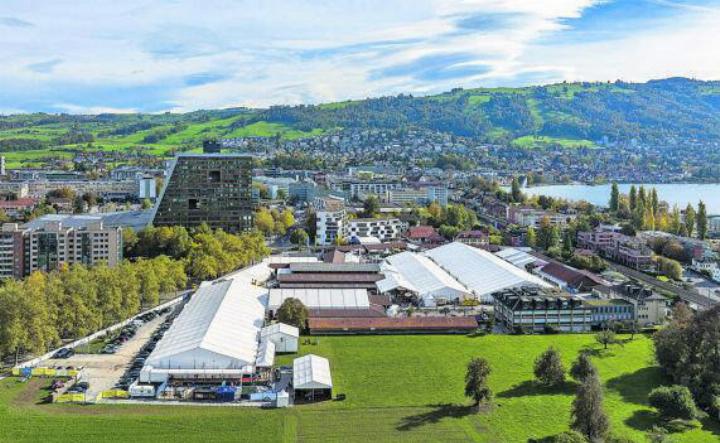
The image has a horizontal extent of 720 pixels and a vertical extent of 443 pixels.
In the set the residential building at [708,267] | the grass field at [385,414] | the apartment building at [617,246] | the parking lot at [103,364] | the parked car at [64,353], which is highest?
the apartment building at [617,246]

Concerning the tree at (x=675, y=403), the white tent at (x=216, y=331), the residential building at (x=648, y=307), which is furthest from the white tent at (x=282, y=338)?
the residential building at (x=648, y=307)

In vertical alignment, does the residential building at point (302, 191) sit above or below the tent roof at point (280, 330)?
above

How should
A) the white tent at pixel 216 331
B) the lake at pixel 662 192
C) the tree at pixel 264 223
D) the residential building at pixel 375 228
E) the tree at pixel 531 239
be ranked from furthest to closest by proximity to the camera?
the lake at pixel 662 192
the residential building at pixel 375 228
the tree at pixel 264 223
the tree at pixel 531 239
the white tent at pixel 216 331

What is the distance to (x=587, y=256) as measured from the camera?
142 ft

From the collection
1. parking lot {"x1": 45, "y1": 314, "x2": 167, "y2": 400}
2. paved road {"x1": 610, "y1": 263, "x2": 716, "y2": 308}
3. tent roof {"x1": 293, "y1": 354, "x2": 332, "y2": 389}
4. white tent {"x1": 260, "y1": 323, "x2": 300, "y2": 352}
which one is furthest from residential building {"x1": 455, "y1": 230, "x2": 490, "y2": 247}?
tent roof {"x1": 293, "y1": 354, "x2": 332, "y2": 389}

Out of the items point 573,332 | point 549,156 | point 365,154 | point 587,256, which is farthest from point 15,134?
point 573,332

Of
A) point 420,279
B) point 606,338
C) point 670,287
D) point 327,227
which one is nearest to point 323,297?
point 420,279

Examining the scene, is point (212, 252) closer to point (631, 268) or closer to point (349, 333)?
point (349, 333)

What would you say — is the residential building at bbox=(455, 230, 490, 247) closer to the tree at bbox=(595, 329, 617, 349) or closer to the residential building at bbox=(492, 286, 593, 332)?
the residential building at bbox=(492, 286, 593, 332)

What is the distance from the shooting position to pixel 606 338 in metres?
26.1

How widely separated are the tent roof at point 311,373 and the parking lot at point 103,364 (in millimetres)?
5803

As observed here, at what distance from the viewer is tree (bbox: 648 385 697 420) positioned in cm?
1867

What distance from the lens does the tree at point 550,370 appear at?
21.3m

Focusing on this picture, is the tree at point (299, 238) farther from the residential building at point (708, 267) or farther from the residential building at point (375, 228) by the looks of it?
the residential building at point (708, 267)
